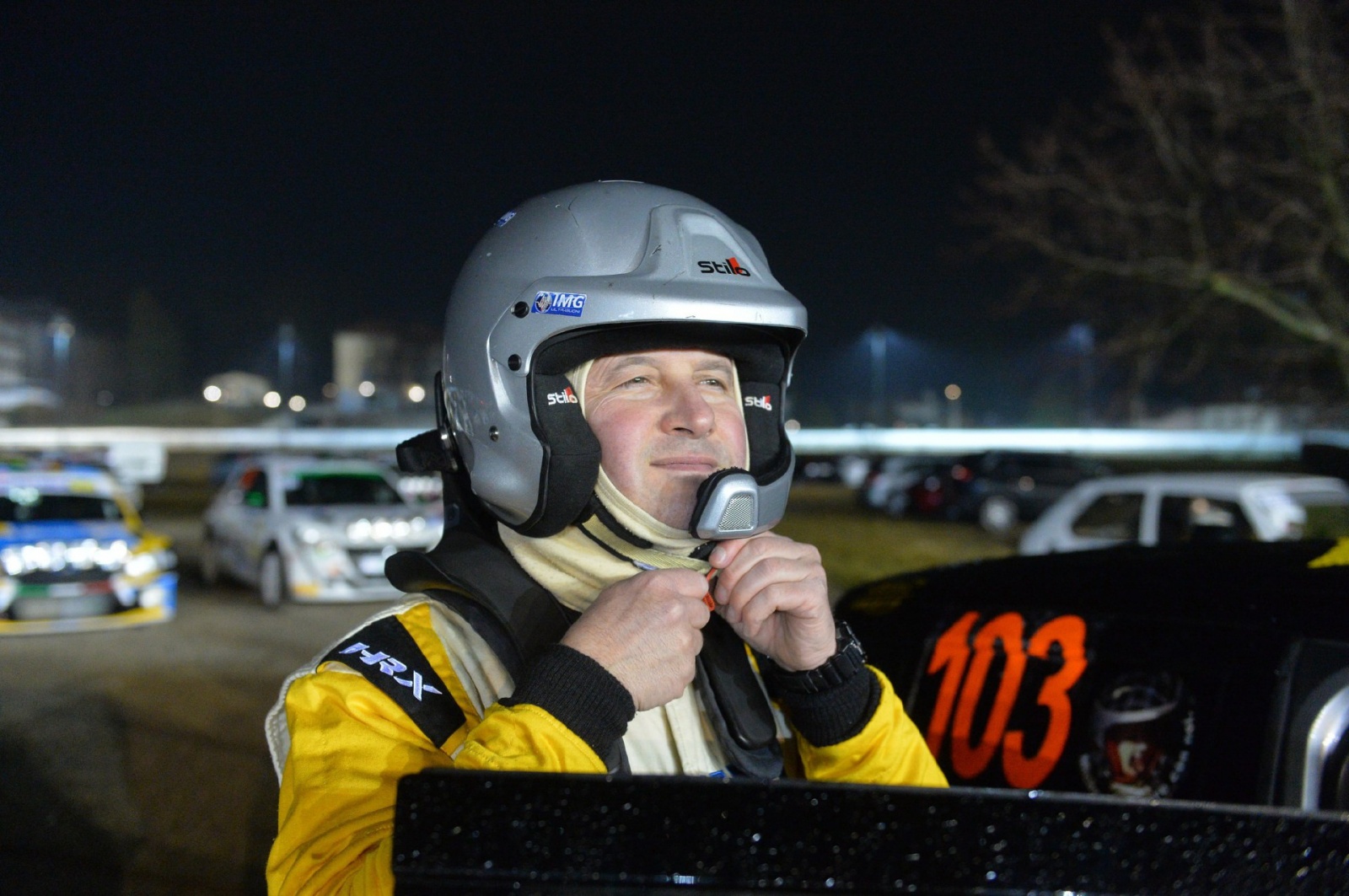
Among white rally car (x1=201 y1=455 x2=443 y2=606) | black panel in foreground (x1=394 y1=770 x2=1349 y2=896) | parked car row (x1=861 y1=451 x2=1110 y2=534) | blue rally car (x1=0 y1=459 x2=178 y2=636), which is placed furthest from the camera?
parked car row (x1=861 y1=451 x2=1110 y2=534)

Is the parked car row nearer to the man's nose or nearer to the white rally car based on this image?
the white rally car

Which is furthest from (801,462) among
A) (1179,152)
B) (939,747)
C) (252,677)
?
(939,747)

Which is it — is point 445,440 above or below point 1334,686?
above

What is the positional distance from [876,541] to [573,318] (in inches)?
682

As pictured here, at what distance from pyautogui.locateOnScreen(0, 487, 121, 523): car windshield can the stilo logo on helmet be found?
396 inches

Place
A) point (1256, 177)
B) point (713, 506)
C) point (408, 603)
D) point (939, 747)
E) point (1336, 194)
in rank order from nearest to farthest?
point (713, 506) < point (408, 603) < point (939, 747) < point (1336, 194) < point (1256, 177)

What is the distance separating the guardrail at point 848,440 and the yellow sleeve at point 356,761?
96.6 feet

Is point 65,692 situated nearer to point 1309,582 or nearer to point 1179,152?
point 1309,582

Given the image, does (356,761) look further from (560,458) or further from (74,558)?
(74,558)

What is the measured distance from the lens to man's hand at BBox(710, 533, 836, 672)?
1525mm

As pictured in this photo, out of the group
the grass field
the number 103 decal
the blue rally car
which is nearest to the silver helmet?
the number 103 decal

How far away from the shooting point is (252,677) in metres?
7.91

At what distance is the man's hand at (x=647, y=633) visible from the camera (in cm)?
133

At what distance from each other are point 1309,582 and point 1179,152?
1142 cm
